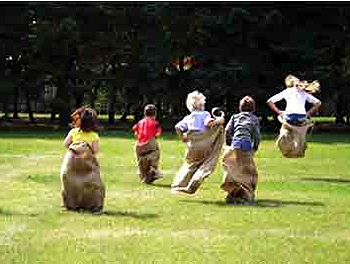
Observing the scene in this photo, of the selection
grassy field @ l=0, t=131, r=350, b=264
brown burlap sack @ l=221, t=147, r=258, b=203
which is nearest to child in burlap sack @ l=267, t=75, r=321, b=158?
grassy field @ l=0, t=131, r=350, b=264

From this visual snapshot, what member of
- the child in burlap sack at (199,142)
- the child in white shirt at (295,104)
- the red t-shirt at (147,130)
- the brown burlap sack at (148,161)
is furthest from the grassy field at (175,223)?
the child in white shirt at (295,104)

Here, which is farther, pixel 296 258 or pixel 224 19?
pixel 224 19

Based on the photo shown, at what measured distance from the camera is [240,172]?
13195 millimetres

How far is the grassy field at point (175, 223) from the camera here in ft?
28.7

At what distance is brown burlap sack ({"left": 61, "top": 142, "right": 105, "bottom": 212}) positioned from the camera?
1197cm

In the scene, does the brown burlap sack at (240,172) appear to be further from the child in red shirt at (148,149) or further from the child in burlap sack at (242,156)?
the child in red shirt at (148,149)

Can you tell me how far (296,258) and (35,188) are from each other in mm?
7967

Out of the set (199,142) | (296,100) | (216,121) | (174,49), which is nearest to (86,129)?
(199,142)

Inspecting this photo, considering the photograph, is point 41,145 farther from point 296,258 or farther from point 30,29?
point 296,258

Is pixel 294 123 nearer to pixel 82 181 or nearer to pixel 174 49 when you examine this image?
pixel 82 181

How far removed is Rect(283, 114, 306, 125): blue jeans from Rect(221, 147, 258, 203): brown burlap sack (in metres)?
3.25

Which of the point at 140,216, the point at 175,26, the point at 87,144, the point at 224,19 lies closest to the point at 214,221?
the point at 140,216

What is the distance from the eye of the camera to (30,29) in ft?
146

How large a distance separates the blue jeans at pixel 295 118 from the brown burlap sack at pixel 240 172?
10.7ft
